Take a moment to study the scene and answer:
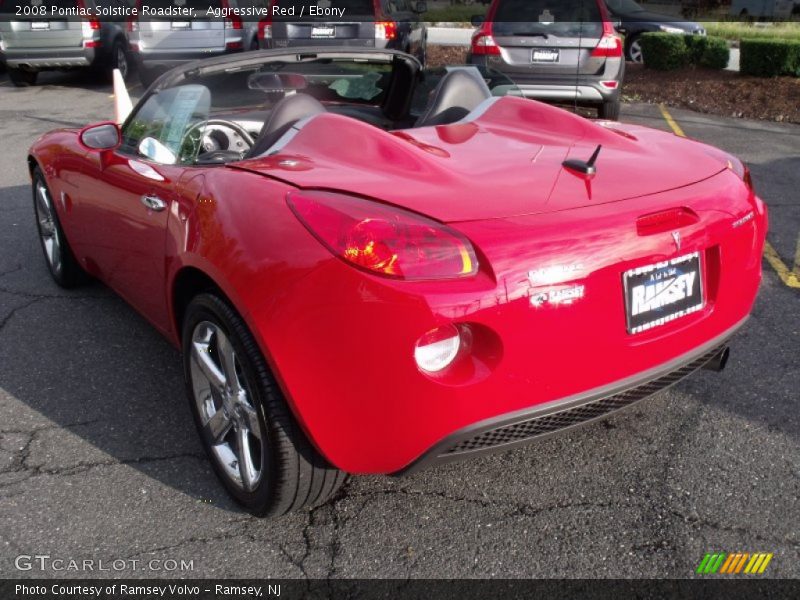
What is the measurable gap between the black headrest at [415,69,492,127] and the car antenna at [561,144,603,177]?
105 cm

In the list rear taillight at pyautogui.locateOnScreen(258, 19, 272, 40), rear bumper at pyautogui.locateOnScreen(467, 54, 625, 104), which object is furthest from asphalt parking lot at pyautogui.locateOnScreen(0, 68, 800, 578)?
rear taillight at pyautogui.locateOnScreen(258, 19, 272, 40)

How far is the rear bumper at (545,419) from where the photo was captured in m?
2.23

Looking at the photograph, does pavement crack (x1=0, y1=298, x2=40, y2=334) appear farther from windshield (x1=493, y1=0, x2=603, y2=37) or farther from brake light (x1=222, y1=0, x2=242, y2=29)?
brake light (x1=222, y1=0, x2=242, y2=29)

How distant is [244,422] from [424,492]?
0.67 metres

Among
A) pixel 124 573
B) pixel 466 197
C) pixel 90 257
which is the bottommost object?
Answer: pixel 124 573

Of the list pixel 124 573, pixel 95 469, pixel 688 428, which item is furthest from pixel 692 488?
pixel 95 469

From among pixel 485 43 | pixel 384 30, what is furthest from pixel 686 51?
pixel 485 43

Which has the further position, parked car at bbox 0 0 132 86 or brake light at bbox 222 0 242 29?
parked car at bbox 0 0 132 86

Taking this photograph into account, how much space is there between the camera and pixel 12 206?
651 centimetres

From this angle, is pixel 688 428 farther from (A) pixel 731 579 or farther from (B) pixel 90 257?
(B) pixel 90 257

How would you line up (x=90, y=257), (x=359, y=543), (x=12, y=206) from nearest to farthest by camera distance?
(x=359, y=543) → (x=90, y=257) → (x=12, y=206)

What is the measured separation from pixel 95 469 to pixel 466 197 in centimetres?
171

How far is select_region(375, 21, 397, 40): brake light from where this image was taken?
11.9 m

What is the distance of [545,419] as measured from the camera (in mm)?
2326
